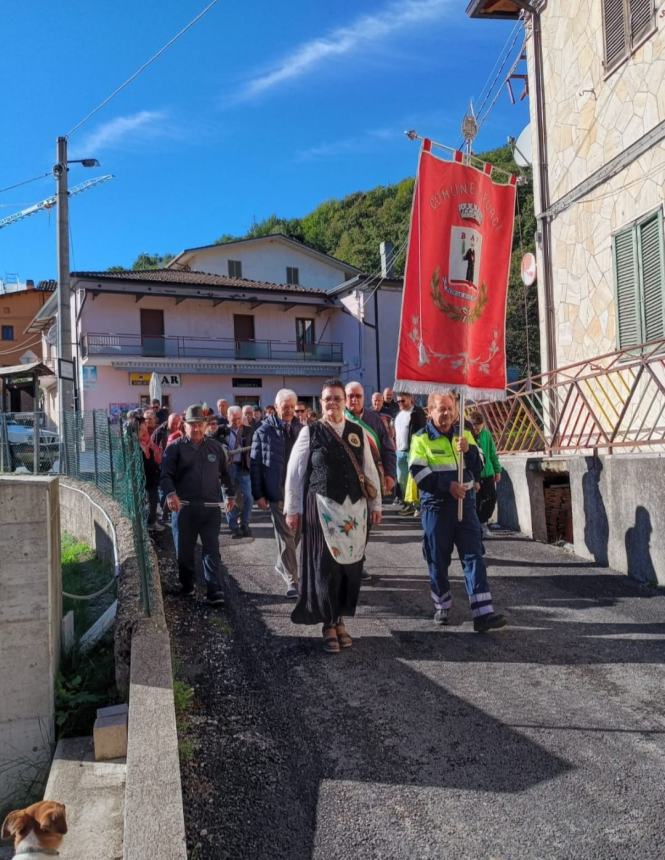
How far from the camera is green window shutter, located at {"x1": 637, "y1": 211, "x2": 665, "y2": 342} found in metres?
8.60

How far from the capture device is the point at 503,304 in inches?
247

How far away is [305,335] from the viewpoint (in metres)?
38.7

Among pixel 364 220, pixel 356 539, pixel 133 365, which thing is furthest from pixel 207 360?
pixel 356 539

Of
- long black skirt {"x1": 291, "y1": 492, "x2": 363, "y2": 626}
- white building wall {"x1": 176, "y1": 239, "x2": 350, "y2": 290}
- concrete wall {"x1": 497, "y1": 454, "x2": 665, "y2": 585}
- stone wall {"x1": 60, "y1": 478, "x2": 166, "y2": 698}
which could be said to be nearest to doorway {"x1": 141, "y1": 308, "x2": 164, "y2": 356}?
white building wall {"x1": 176, "y1": 239, "x2": 350, "y2": 290}

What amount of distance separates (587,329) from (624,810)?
8.27 meters

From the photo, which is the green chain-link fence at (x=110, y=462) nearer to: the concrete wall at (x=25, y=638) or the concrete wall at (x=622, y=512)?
the concrete wall at (x=25, y=638)

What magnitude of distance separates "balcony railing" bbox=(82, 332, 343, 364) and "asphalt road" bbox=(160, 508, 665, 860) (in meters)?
28.8

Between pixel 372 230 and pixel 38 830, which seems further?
pixel 372 230

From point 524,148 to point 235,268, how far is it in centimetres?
3090

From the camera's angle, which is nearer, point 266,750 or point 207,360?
point 266,750

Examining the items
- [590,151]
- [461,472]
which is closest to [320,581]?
[461,472]

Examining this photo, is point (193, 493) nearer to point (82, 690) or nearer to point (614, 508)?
point (82, 690)

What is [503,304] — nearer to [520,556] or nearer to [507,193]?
[507,193]

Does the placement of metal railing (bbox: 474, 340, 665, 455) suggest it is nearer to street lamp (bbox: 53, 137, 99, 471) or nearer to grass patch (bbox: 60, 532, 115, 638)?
grass patch (bbox: 60, 532, 115, 638)
